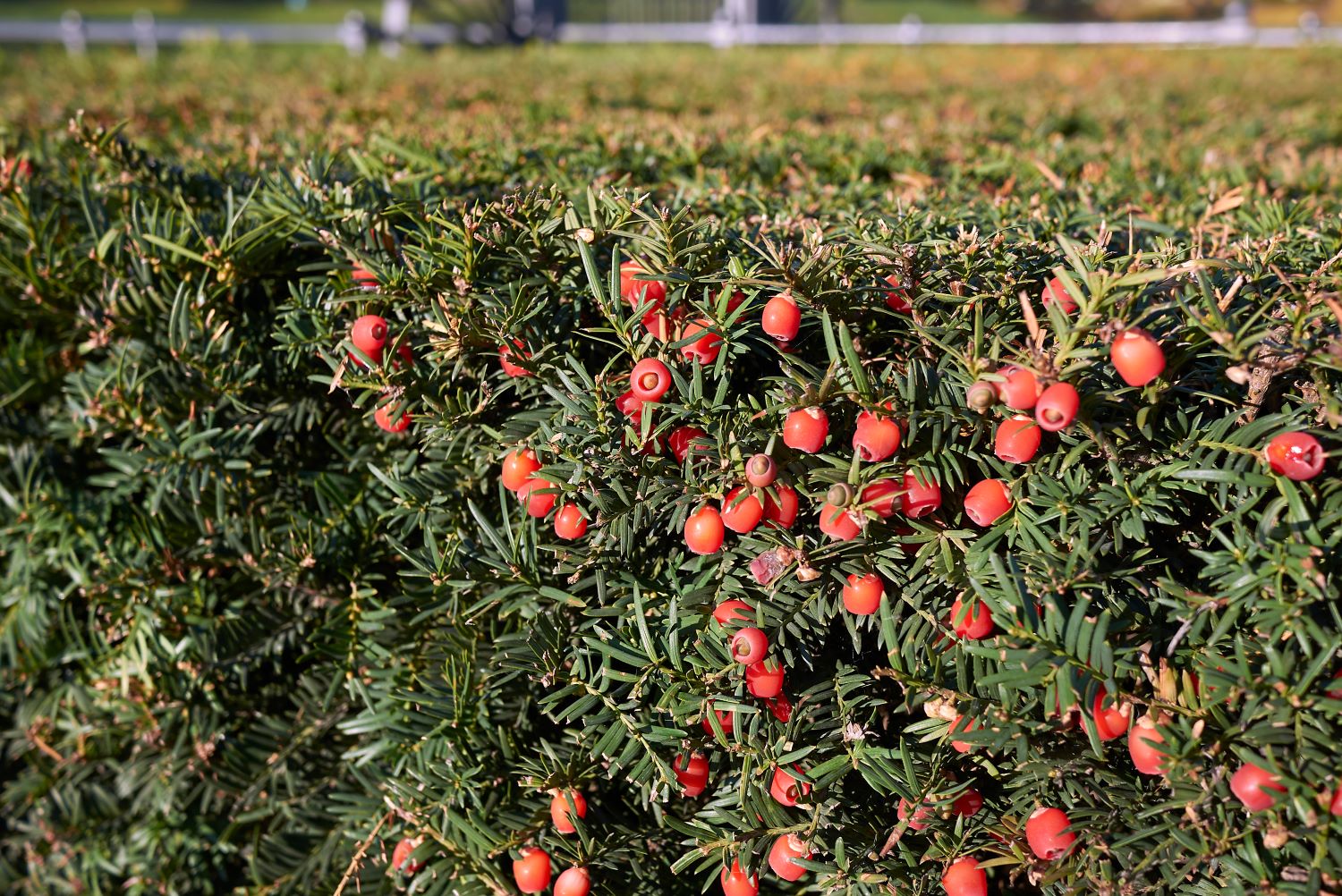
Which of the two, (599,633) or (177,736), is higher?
(599,633)

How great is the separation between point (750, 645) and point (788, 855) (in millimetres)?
378

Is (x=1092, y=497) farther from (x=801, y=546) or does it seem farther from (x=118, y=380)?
(x=118, y=380)

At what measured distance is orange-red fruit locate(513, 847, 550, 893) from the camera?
1545 millimetres

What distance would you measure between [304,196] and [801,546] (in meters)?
1.17

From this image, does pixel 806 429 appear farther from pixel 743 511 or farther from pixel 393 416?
pixel 393 416

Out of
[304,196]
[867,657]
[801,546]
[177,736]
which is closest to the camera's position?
[801,546]

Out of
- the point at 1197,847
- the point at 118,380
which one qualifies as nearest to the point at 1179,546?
the point at 1197,847

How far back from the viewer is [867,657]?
1592 mm

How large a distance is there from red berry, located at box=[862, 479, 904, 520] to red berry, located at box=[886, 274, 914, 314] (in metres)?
0.28

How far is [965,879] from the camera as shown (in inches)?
55.7

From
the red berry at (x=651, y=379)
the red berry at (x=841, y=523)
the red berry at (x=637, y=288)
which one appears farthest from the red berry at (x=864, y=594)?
the red berry at (x=637, y=288)

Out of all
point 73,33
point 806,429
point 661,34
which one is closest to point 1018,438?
point 806,429

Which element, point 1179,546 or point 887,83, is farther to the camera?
point 887,83

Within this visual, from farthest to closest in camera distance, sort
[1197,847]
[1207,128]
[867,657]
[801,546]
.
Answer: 1. [1207,128]
2. [867,657]
3. [801,546]
4. [1197,847]
